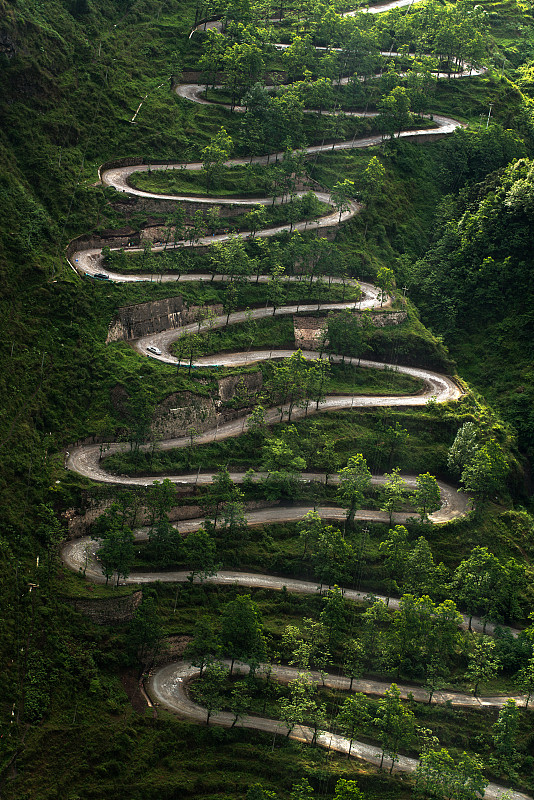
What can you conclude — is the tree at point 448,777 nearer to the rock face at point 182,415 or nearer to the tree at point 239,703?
the tree at point 239,703

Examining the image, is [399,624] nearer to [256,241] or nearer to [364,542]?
[364,542]

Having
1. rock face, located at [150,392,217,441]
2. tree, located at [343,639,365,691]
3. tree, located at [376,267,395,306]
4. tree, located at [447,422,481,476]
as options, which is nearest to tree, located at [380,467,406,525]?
tree, located at [447,422,481,476]

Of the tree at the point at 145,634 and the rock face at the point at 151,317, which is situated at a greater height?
the rock face at the point at 151,317

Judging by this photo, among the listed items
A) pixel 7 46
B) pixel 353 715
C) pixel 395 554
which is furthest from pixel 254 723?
pixel 7 46

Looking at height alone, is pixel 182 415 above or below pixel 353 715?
above

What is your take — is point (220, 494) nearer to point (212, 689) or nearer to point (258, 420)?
point (258, 420)

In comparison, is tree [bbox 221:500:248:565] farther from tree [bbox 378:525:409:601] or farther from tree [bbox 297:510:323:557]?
tree [bbox 378:525:409:601]

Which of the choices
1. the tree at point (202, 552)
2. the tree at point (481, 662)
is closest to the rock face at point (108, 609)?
the tree at point (202, 552)
